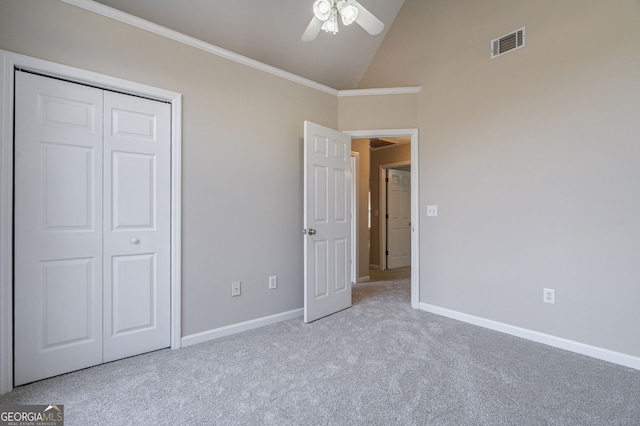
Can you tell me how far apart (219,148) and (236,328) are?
1.63 meters

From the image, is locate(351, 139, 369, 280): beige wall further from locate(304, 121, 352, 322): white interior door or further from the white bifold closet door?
the white bifold closet door

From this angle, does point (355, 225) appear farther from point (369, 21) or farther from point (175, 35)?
point (175, 35)

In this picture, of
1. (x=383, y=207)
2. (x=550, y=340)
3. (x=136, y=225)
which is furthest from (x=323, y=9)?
(x=383, y=207)

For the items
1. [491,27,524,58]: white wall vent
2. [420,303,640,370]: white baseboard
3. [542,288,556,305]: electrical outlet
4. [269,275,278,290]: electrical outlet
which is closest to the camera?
[420,303,640,370]: white baseboard

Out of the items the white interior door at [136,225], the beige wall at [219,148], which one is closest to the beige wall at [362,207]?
the beige wall at [219,148]

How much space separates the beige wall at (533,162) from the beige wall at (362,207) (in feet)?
4.84

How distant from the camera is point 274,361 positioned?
2.25m

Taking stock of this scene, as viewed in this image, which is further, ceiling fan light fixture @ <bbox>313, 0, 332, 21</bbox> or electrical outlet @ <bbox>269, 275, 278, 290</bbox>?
electrical outlet @ <bbox>269, 275, 278, 290</bbox>

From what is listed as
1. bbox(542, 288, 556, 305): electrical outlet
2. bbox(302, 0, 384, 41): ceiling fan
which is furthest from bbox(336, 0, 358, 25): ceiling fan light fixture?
bbox(542, 288, 556, 305): electrical outlet

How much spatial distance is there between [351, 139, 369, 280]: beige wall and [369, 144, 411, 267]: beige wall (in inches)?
48.4

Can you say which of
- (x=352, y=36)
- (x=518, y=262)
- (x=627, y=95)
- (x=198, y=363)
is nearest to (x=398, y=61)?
(x=352, y=36)

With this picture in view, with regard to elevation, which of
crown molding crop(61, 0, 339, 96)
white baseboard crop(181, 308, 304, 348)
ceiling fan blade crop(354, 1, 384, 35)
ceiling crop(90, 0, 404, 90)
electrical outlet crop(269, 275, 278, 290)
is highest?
ceiling crop(90, 0, 404, 90)

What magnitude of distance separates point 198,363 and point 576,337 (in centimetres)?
287

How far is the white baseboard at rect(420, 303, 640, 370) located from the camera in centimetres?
217
